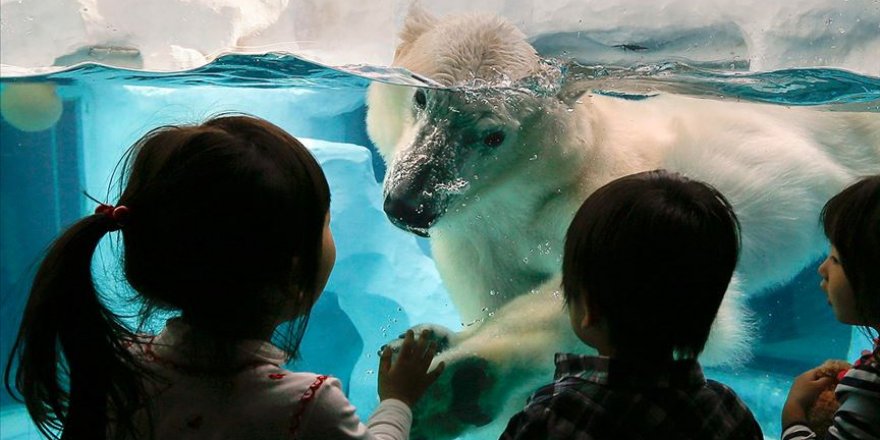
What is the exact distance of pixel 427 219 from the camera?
2.13 metres

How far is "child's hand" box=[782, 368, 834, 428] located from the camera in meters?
1.51

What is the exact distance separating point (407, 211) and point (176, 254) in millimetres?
1002

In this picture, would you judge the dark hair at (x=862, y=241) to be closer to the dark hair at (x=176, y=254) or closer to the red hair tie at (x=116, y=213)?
the dark hair at (x=176, y=254)

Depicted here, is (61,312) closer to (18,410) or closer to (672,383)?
(672,383)

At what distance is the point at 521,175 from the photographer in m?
2.41

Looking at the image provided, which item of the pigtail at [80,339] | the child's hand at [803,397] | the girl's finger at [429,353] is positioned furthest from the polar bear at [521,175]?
the pigtail at [80,339]

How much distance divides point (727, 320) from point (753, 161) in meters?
0.64

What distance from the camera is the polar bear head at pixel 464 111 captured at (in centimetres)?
220

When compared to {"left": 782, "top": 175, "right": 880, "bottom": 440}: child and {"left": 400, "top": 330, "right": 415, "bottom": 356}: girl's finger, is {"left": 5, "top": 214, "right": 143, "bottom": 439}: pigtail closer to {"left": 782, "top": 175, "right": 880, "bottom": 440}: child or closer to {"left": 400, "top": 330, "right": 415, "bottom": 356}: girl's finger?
{"left": 400, "top": 330, "right": 415, "bottom": 356}: girl's finger

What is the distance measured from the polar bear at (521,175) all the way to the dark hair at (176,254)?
93cm

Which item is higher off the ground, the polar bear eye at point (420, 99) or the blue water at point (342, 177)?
the polar bear eye at point (420, 99)

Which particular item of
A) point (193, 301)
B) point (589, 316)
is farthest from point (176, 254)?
point (589, 316)

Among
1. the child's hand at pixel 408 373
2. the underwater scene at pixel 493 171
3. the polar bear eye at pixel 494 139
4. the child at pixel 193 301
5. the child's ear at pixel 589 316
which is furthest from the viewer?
the polar bear eye at pixel 494 139

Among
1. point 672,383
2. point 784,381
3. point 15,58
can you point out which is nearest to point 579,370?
point 672,383
